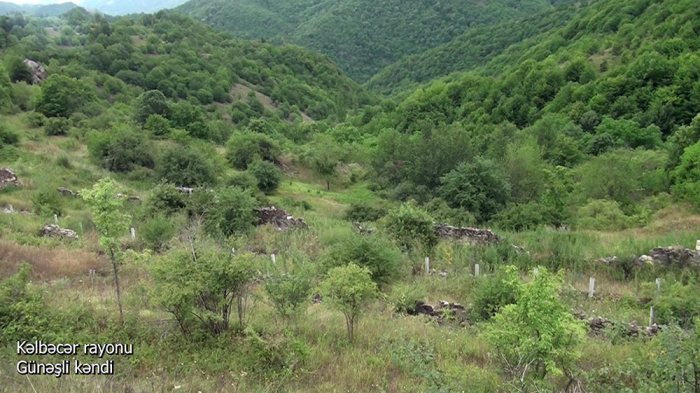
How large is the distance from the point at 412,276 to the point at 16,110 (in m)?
36.8

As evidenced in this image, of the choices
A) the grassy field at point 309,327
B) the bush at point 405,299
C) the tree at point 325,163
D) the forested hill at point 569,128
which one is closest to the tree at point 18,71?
the tree at point 325,163

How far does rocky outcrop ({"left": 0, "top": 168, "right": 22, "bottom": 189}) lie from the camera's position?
20625mm

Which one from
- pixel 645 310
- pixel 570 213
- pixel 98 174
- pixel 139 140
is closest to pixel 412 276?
pixel 645 310

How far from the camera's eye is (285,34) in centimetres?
15762

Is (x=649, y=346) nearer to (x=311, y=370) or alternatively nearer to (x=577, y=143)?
(x=311, y=370)

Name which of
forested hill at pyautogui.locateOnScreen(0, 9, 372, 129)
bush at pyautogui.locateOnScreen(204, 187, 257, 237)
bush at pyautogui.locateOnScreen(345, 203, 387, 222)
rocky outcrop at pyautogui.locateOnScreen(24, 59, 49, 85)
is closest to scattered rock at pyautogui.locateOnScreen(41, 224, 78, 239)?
bush at pyautogui.locateOnScreen(204, 187, 257, 237)

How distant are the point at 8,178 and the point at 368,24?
143 m

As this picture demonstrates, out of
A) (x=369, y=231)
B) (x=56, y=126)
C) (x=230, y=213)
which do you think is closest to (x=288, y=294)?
(x=369, y=231)

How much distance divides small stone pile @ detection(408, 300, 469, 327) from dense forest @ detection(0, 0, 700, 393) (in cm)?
7

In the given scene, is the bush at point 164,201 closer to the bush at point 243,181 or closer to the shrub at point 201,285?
the bush at point 243,181

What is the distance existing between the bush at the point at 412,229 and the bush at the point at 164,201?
8356mm

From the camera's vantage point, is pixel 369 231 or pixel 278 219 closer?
pixel 369 231

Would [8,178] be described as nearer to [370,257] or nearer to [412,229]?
[412,229]

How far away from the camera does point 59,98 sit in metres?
37.9
